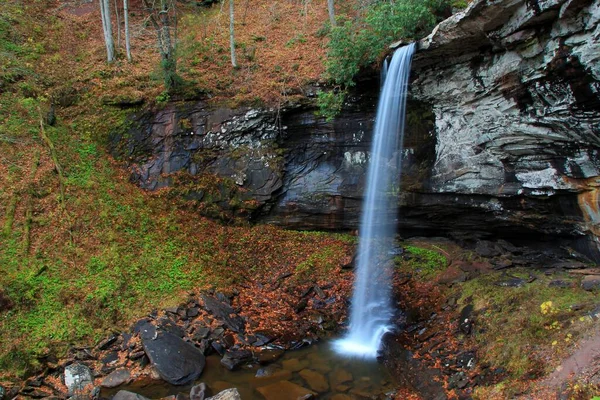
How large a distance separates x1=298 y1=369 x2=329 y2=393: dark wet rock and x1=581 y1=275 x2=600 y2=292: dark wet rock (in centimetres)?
562

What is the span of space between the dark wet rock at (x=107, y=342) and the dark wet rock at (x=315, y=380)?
400 cm

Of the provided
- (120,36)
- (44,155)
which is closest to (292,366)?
(44,155)

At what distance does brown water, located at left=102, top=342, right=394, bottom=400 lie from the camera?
23.6 ft

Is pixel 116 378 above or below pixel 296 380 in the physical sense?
above

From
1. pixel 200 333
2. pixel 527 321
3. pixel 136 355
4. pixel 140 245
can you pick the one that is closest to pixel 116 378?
pixel 136 355

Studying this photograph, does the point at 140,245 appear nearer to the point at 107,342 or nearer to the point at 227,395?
the point at 107,342

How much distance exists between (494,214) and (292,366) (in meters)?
6.96

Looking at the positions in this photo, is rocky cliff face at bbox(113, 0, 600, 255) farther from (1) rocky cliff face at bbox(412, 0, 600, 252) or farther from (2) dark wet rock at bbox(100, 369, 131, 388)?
(2) dark wet rock at bbox(100, 369, 131, 388)

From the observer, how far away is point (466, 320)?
8.35m

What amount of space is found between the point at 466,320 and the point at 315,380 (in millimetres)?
3503

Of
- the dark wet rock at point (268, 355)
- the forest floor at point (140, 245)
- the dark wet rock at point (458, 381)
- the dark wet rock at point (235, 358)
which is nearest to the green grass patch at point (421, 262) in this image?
the forest floor at point (140, 245)

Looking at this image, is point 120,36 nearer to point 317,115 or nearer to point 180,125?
point 180,125

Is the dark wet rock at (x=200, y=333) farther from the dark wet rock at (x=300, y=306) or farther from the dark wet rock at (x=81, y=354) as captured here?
the dark wet rock at (x=300, y=306)

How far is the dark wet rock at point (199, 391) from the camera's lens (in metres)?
6.88
